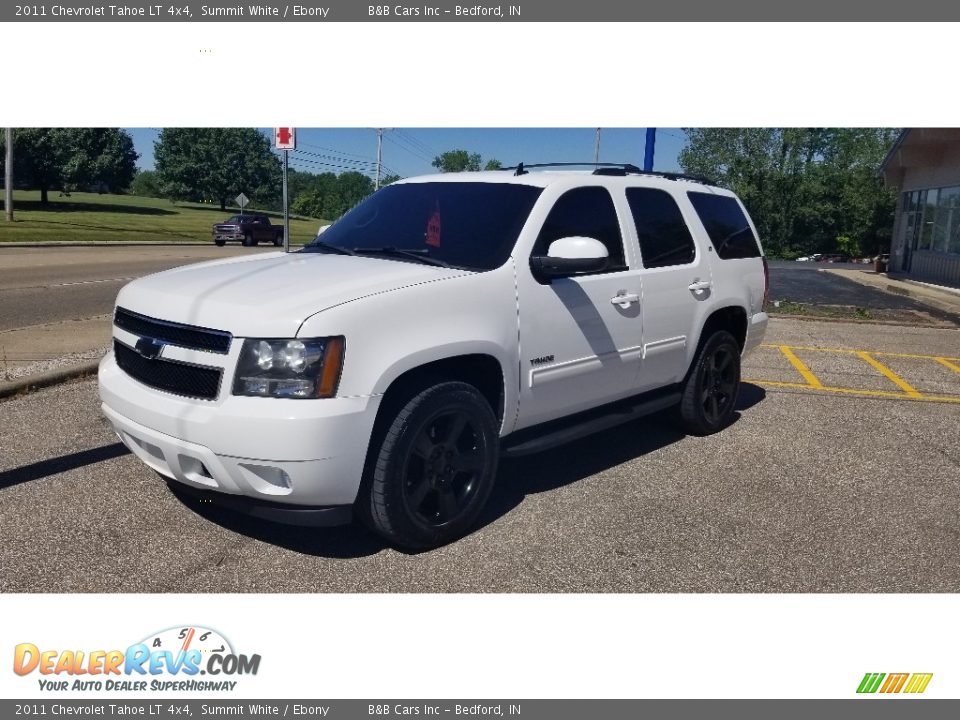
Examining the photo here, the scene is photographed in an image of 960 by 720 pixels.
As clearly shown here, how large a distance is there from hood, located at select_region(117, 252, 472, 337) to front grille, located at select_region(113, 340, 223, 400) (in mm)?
202

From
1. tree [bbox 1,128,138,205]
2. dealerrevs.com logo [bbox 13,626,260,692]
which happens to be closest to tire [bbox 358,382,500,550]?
dealerrevs.com logo [bbox 13,626,260,692]

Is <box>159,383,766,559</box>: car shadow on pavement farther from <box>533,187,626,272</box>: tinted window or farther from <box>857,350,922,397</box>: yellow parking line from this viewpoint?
<box>857,350,922,397</box>: yellow parking line

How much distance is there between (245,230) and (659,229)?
3488 centimetres

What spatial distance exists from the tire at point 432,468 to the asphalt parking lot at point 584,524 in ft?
0.55

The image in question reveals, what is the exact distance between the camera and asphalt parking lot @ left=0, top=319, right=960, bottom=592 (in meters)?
3.55

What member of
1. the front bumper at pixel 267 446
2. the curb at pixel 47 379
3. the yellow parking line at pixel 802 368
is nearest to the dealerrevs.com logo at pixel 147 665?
the front bumper at pixel 267 446

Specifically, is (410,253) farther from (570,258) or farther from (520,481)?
(520,481)

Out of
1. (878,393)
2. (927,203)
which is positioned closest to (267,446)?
(878,393)

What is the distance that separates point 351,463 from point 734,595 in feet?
6.05

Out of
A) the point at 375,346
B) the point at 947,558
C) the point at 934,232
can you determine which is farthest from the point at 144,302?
the point at 934,232

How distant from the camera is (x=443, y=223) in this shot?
176 inches

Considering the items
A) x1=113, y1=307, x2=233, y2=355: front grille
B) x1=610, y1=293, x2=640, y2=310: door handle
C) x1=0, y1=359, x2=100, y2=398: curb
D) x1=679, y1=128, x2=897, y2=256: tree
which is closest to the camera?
x1=113, y1=307, x2=233, y2=355: front grille

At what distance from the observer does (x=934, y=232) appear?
939 inches

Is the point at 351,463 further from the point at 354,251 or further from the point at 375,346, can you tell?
the point at 354,251
